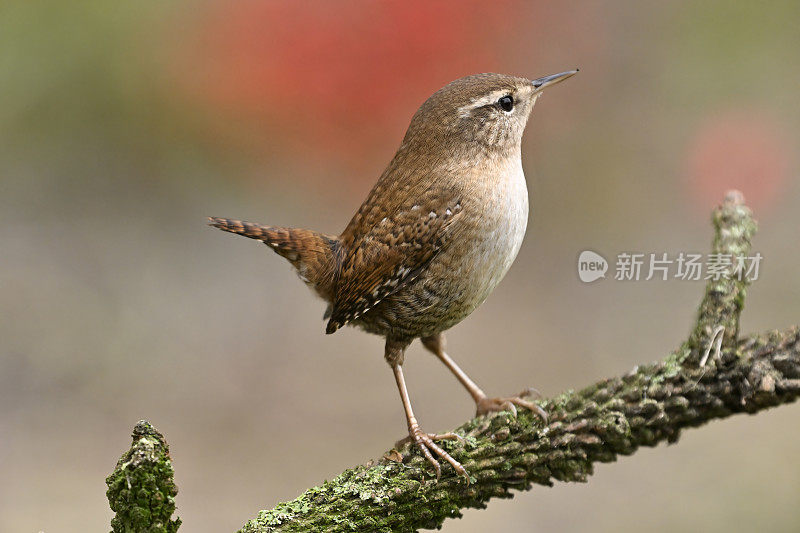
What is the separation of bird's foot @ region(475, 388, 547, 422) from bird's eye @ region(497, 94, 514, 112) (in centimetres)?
91

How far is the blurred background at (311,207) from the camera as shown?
5.30m

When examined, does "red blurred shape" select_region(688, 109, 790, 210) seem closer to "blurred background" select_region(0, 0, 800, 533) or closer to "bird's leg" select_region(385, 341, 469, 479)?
"blurred background" select_region(0, 0, 800, 533)

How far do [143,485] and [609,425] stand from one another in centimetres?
128

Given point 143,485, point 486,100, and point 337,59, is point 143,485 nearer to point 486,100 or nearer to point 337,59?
point 486,100

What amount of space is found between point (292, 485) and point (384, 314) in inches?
102

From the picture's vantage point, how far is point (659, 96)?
629 centimetres

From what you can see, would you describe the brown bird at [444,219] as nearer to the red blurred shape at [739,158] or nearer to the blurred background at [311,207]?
the blurred background at [311,207]

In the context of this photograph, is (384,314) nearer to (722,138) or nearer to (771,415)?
(771,415)

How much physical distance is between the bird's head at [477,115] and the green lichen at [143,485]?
1.26 meters

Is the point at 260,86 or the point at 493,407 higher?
the point at 260,86

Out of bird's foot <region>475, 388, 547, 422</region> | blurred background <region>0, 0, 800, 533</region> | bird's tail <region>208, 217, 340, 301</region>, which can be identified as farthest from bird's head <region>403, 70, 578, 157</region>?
blurred background <region>0, 0, 800, 533</region>

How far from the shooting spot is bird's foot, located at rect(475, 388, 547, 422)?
2.60 metres

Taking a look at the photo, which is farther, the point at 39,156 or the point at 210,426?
the point at 39,156

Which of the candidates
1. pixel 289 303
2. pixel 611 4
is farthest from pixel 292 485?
pixel 611 4
